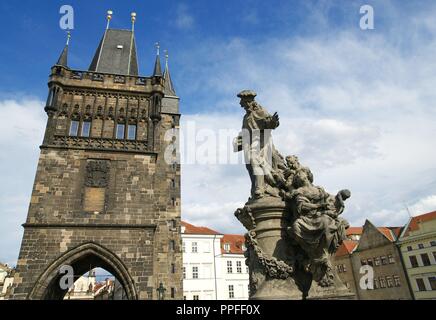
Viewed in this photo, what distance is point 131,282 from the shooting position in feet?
46.5

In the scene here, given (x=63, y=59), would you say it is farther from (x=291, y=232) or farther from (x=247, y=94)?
(x=291, y=232)

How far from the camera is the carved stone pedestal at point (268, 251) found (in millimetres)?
4082

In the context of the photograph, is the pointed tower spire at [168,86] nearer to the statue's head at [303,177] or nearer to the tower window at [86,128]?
the tower window at [86,128]

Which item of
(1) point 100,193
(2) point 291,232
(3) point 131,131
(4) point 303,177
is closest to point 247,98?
(4) point 303,177

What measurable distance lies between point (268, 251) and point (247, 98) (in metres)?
2.70

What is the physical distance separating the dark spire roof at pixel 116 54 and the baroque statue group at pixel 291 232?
20.2m

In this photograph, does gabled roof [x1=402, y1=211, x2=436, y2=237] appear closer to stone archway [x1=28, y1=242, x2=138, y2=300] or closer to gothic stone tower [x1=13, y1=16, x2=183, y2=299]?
gothic stone tower [x1=13, y1=16, x2=183, y2=299]

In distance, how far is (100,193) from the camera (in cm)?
1598

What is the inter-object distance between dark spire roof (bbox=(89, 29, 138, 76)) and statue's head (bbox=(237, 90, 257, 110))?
1890cm

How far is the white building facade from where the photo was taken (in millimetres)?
29828

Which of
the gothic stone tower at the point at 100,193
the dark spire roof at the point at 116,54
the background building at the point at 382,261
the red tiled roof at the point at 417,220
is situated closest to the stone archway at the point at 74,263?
the gothic stone tower at the point at 100,193

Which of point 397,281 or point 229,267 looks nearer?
point 397,281

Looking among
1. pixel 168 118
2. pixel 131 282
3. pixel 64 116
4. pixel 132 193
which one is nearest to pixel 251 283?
pixel 131 282
